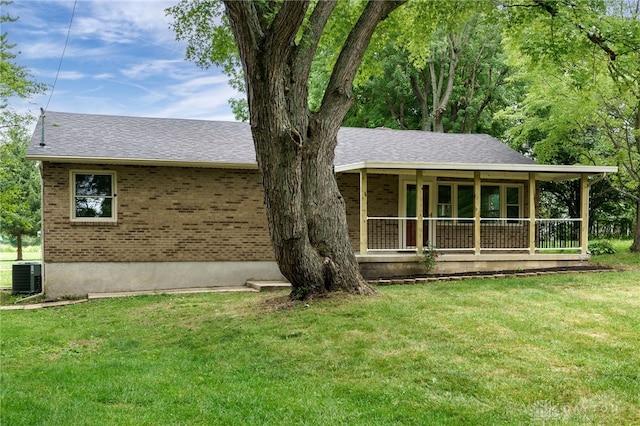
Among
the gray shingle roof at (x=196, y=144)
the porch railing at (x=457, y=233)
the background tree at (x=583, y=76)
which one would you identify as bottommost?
the porch railing at (x=457, y=233)

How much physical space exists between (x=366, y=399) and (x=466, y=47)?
1078 inches

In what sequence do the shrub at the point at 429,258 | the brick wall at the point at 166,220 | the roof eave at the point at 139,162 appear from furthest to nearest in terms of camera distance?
the shrub at the point at 429,258
the brick wall at the point at 166,220
the roof eave at the point at 139,162

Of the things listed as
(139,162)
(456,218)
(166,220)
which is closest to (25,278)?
(166,220)

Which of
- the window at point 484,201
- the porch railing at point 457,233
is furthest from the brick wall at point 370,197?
the window at point 484,201

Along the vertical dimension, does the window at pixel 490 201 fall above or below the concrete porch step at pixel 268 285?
above

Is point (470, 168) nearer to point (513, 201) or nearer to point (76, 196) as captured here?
point (513, 201)

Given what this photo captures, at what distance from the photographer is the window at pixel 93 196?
516 inches

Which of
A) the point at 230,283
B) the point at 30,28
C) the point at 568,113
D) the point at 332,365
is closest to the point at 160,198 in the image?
the point at 230,283

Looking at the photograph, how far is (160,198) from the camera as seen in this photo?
13609 mm

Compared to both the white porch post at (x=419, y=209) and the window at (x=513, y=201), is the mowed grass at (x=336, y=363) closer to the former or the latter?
the white porch post at (x=419, y=209)

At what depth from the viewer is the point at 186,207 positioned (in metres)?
13.8

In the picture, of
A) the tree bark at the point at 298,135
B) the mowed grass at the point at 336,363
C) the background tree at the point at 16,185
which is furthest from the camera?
the background tree at the point at 16,185

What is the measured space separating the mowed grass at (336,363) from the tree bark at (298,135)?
29.3 inches

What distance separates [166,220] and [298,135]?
6.24m
